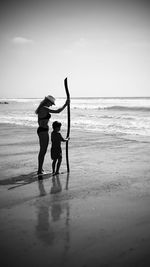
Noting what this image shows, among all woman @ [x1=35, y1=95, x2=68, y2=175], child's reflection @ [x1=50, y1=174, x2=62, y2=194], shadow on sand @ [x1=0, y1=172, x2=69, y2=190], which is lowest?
shadow on sand @ [x1=0, y1=172, x2=69, y2=190]

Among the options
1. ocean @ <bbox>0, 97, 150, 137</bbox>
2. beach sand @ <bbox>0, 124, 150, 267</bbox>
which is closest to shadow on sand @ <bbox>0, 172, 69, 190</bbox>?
beach sand @ <bbox>0, 124, 150, 267</bbox>

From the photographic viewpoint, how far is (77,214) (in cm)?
362

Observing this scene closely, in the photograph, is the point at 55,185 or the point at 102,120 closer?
the point at 55,185

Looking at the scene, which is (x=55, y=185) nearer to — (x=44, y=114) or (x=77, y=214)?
(x=77, y=214)

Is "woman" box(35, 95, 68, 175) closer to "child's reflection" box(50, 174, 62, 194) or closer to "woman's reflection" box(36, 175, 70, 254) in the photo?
"child's reflection" box(50, 174, 62, 194)

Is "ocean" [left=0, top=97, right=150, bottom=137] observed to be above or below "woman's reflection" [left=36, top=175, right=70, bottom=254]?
below

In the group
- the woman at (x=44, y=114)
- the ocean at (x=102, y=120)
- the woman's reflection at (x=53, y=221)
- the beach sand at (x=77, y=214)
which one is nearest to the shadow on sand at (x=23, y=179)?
the beach sand at (x=77, y=214)

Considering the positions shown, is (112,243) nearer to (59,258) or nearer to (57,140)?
(59,258)

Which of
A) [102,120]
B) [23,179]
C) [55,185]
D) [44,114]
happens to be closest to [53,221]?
[55,185]

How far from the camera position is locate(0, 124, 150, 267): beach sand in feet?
8.73

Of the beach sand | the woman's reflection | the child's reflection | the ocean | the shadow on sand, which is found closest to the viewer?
the beach sand

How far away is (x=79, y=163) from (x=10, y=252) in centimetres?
412

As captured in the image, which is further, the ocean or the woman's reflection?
the ocean

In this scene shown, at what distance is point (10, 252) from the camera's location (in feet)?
8.93
